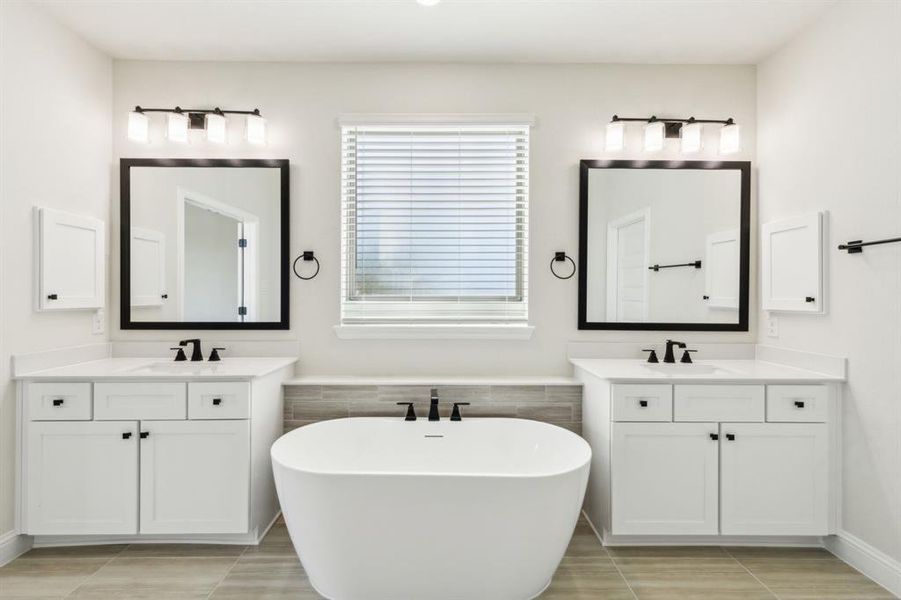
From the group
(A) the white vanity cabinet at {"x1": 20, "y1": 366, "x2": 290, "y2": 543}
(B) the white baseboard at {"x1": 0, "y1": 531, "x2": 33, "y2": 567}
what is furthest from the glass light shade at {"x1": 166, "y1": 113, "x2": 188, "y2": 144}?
(B) the white baseboard at {"x1": 0, "y1": 531, "x2": 33, "y2": 567}

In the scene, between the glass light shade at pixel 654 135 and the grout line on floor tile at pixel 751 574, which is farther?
the glass light shade at pixel 654 135

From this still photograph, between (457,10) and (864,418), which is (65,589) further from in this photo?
(864,418)

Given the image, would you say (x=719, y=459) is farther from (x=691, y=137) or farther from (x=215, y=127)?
(x=215, y=127)

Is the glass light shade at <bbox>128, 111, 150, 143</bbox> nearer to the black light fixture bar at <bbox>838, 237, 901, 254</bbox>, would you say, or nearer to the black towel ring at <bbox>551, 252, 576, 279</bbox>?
the black towel ring at <bbox>551, 252, 576, 279</bbox>

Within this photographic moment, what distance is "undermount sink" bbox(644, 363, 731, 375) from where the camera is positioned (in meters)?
2.41

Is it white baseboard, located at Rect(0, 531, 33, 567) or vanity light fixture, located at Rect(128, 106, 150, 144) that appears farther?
vanity light fixture, located at Rect(128, 106, 150, 144)

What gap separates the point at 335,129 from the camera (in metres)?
2.70

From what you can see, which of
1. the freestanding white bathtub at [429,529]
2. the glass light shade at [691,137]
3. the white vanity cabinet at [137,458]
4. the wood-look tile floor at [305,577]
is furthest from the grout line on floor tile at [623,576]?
the glass light shade at [691,137]

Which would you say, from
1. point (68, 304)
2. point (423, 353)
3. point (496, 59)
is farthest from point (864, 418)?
point (68, 304)

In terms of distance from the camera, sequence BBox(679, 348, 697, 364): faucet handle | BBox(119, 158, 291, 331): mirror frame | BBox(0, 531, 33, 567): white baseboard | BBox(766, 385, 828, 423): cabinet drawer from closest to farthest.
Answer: BBox(0, 531, 33, 567): white baseboard
BBox(766, 385, 828, 423): cabinet drawer
BBox(679, 348, 697, 364): faucet handle
BBox(119, 158, 291, 331): mirror frame

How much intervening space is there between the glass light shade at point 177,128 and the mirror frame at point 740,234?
2216 millimetres

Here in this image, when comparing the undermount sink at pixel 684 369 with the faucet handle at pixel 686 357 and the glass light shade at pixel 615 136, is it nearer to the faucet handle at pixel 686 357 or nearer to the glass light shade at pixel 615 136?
the faucet handle at pixel 686 357

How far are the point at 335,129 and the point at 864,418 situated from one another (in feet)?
9.71

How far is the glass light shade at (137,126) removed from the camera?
2557 millimetres
